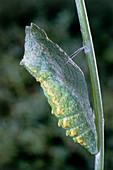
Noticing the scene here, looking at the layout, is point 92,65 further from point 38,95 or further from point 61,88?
point 38,95

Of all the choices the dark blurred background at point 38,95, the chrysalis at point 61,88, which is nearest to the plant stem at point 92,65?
the chrysalis at point 61,88

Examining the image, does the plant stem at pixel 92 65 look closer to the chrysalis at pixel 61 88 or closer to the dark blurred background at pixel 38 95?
the chrysalis at pixel 61 88

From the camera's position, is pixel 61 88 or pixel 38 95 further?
pixel 38 95

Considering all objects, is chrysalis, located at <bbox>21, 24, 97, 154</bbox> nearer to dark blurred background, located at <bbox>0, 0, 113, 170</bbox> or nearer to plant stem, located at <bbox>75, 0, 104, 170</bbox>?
plant stem, located at <bbox>75, 0, 104, 170</bbox>

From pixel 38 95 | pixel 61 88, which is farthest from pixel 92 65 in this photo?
pixel 38 95

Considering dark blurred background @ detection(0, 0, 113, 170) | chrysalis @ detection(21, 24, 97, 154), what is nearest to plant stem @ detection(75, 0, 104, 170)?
chrysalis @ detection(21, 24, 97, 154)

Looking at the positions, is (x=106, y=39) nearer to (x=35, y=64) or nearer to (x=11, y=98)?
(x=11, y=98)
